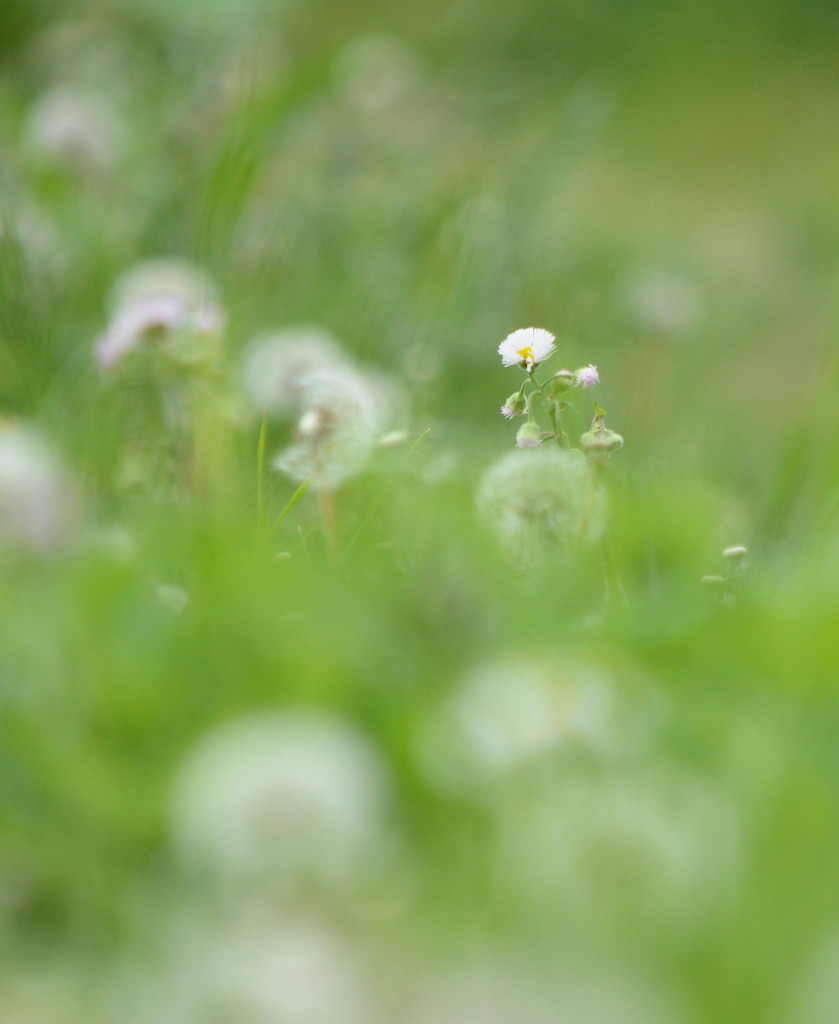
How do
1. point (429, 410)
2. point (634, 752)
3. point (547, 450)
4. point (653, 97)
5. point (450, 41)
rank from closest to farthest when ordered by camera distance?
point (634, 752), point (547, 450), point (429, 410), point (450, 41), point (653, 97)

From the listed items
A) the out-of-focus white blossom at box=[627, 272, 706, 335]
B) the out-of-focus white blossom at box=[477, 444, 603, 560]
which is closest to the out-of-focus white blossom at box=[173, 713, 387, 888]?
the out-of-focus white blossom at box=[477, 444, 603, 560]

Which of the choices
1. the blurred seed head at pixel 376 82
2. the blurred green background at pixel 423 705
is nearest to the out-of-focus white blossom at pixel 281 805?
the blurred green background at pixel 423 705

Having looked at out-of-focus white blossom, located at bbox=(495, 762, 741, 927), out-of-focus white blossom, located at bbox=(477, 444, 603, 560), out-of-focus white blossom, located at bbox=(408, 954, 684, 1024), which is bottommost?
out-of-focus white blossom, located at bbox=(408, 954, 684, 1024)

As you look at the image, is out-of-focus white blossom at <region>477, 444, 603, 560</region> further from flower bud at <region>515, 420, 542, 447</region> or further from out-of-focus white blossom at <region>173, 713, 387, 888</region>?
out-of-focus white blossom at <region>173, 713, 387, 888</region>

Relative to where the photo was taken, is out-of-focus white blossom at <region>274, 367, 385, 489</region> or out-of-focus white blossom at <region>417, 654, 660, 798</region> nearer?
out-of-focus white blossom at <region>417, 654, 660, 798</region>

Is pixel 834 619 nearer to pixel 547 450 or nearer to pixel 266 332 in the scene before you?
pixel 547 450

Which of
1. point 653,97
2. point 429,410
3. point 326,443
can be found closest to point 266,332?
point 429,410

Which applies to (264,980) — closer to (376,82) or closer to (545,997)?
(545,997)
